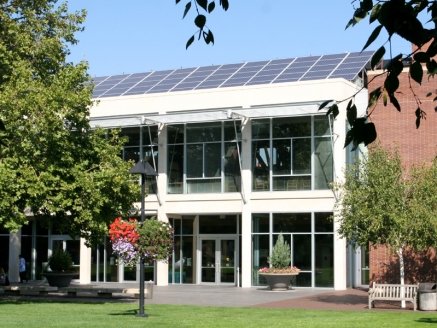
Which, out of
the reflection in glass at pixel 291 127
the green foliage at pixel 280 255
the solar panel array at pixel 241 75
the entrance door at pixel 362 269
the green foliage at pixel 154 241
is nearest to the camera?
the green foliage at pixel 154 241

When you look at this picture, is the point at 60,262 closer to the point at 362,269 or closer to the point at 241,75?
the point at 241,75

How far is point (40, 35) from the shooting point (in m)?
27.5

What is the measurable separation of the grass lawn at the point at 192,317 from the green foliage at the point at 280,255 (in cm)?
1005

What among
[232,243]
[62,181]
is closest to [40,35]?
[62,181]

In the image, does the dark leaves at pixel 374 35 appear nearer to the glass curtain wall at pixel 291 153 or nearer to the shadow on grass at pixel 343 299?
the shadow on grass at pixel 343 299

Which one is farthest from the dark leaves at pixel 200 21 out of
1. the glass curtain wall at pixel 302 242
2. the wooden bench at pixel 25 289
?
the glass curtain wall at pixel 302 242

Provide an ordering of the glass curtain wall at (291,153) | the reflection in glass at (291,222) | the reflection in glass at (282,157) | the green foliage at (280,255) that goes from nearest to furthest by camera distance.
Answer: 1. the green foliage at (280,255)
2. the glass curtain wall at (291,153)
3. the reflection in glass at (291,222)
4. the reflection in glass at (282,157)

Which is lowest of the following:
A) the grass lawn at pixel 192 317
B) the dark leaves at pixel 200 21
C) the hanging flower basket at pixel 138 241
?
the grass lawn at pixel 192 317

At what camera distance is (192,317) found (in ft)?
64.0

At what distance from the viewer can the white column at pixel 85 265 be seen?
130 feet

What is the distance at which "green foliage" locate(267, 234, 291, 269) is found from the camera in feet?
108

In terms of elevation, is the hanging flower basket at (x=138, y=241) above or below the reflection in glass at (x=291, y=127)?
below

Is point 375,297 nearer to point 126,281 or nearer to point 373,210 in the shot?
point 373,210

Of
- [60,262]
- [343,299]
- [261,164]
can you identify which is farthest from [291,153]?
[60,262]
